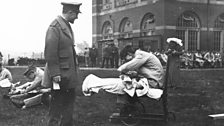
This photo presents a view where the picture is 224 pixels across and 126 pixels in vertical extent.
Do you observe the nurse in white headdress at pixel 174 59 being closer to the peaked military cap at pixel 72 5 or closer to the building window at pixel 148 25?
the peaked military cap at pixel 72 5

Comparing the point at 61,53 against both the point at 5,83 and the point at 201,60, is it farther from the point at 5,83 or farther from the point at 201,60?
the point at 201,60

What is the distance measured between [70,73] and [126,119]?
1.98m

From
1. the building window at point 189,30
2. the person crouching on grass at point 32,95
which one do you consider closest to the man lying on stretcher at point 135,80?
the person crouching on grass at point 32,95

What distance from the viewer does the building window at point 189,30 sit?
2831 centimetres

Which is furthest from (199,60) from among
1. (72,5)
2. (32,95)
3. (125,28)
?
(72,5)

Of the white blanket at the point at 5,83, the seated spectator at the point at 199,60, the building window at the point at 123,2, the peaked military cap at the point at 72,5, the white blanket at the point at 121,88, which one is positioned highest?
the building window at the point at 123,2

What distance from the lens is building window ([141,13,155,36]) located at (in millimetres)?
28767

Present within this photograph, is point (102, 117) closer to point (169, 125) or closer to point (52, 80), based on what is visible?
point (169, 125)

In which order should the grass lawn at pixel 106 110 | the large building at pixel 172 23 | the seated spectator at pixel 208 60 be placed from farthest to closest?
the large building at pixel 172 23
the seated spectator at pixel 208 60
the grass lawn at pixel 106 110

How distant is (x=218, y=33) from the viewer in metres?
30.4

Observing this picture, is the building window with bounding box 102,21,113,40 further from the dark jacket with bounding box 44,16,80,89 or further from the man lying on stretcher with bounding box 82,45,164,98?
the dark jacket with bounding box 44,16,80,89

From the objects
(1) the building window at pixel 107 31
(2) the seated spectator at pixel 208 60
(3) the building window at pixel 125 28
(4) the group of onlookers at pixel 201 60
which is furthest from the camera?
(1) the building window at pixel 107 31

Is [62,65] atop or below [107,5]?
below

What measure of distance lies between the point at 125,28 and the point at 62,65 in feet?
93.4
